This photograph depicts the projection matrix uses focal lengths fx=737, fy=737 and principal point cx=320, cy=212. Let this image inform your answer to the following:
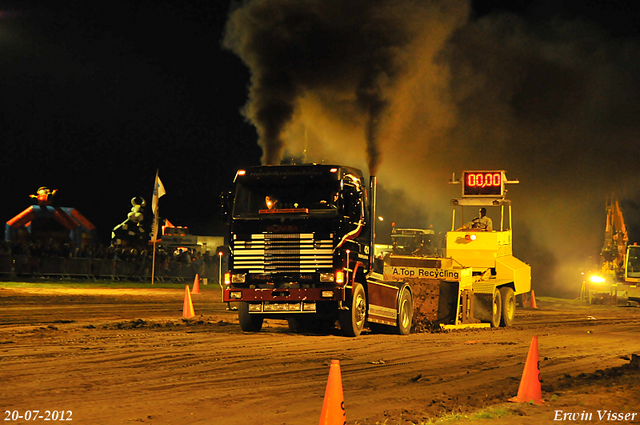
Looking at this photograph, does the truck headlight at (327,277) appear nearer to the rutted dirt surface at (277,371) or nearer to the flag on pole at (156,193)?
the rutted dirt surface at (277,371)

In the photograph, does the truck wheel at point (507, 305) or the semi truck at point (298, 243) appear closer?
the semi truck at point (298, 243)

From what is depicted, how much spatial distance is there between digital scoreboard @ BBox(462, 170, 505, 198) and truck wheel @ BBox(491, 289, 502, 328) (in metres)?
3.25

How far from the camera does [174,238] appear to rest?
53312 mm

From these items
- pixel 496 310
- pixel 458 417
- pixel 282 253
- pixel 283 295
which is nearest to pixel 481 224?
pixel 496 310

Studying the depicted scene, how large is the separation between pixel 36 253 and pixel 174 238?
19.6m

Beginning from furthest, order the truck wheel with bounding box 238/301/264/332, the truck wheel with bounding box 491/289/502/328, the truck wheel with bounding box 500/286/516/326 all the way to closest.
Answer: the truck wheel with bounding box 500/286/516/326, the truck wheel with bounding box 491/289/502/328, the truck wheel with bounding box 238/301/264/332

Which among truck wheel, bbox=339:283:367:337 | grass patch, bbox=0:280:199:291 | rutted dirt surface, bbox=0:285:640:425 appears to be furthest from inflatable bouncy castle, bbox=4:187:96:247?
truck wheel, bbox=339:283:367:337

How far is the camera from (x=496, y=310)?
1978cm

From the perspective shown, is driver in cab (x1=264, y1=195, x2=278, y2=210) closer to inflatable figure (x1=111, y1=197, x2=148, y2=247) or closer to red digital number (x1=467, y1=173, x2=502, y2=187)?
red digital number (x1=467, y1=173, x2=502, y2=187)

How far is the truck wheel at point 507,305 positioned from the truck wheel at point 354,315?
6083 mm

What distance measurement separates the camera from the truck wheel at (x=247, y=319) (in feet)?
51.1

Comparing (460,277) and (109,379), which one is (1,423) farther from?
(460,277)

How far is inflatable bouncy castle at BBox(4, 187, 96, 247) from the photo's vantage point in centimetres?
5384

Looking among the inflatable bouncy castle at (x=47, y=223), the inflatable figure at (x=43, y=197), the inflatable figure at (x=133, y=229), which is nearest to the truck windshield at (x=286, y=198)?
the inflatable bouncy castle at (x=47, y=223)
